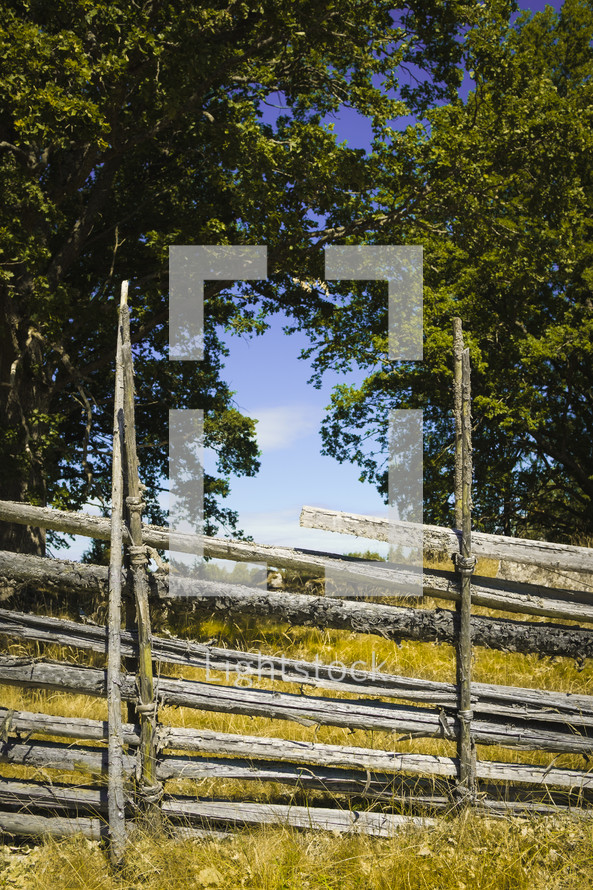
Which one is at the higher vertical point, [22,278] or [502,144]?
[502,144]

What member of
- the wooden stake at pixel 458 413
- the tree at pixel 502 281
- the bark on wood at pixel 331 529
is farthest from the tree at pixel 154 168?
the wooden stake at pixel 458 413

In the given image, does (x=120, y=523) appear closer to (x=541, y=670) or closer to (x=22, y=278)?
(x=541, y=670)

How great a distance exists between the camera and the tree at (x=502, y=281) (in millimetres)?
8508

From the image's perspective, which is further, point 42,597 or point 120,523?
point 42,597

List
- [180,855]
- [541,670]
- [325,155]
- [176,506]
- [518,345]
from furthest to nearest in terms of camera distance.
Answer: [518,345] < [176,506] < [325,155] < [541,670] < [180,855]

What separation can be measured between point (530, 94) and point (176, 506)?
745 cm

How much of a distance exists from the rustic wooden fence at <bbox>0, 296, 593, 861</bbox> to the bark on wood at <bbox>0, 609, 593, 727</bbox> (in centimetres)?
1

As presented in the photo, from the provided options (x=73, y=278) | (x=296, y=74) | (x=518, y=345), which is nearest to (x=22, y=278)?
(x=73, y=278)

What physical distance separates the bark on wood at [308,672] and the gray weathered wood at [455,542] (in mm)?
811

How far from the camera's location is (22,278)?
303 inches

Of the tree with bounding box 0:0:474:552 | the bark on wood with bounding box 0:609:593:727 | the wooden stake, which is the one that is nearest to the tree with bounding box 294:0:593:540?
the tree with bounding box 0:0:474:552

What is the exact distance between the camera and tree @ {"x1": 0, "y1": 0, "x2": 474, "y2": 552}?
646 centimetres

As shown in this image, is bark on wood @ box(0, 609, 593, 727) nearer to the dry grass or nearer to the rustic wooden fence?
the rustic wooden fence

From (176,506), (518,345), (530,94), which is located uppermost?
(530,94)
